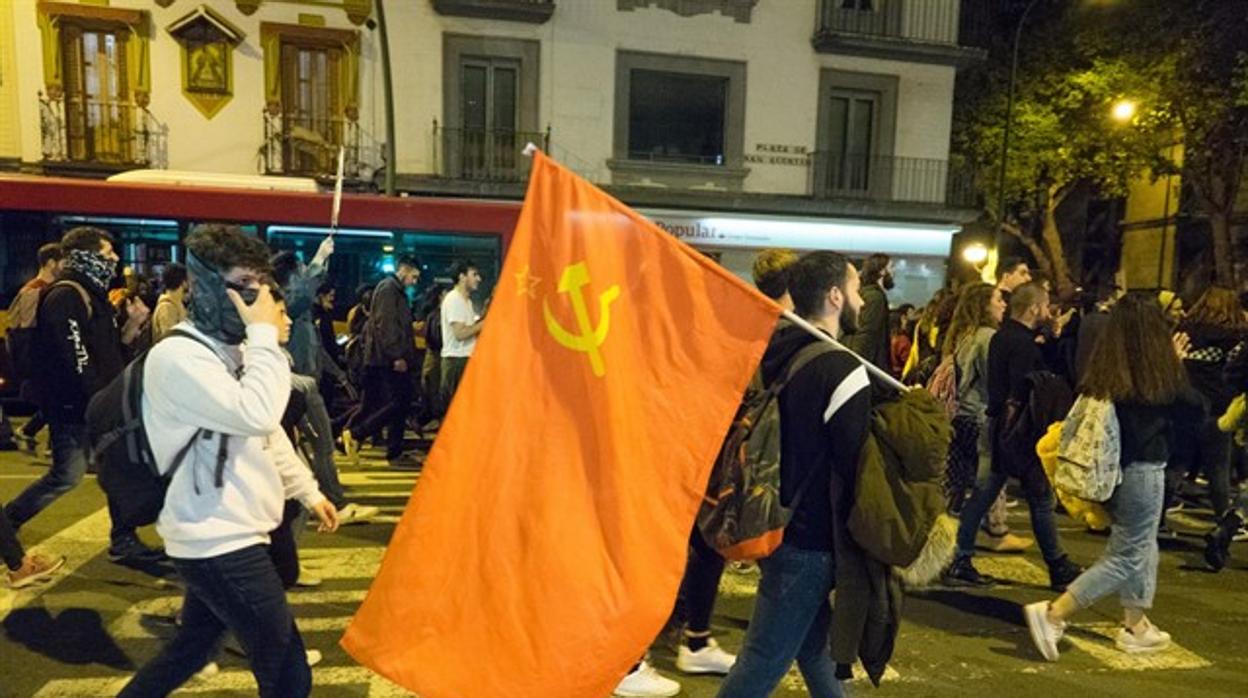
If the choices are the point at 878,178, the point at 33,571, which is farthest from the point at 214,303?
the point at 878,178

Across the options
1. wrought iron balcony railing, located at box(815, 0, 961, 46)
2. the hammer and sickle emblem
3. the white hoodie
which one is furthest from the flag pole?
wrought iron balcony railing, located at box(815, 0, 961, 46)

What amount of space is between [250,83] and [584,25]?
6.70m

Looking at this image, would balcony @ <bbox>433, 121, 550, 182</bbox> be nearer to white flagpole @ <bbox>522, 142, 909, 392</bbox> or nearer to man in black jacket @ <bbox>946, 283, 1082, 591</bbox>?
man in black jacket @ <bbox>946, 283, 1082, 591</bbox>

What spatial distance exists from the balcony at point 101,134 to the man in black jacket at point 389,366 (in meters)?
11.0

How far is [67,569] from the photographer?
5.37 m

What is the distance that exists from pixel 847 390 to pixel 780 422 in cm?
24

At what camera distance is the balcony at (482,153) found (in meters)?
18.0

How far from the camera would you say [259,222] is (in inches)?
445

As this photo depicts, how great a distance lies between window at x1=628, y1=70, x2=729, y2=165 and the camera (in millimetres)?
18922

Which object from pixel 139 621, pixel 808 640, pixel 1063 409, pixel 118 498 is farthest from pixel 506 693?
pixel 1063 409

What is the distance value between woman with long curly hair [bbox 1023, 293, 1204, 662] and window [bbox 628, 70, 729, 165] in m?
15.2

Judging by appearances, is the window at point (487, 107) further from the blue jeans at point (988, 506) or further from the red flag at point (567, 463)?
the red flag at point (567, 463)

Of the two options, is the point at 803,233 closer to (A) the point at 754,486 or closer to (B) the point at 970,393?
(B) the point at 970,393

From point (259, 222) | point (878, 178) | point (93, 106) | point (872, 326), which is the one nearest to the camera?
point (872, 326)
